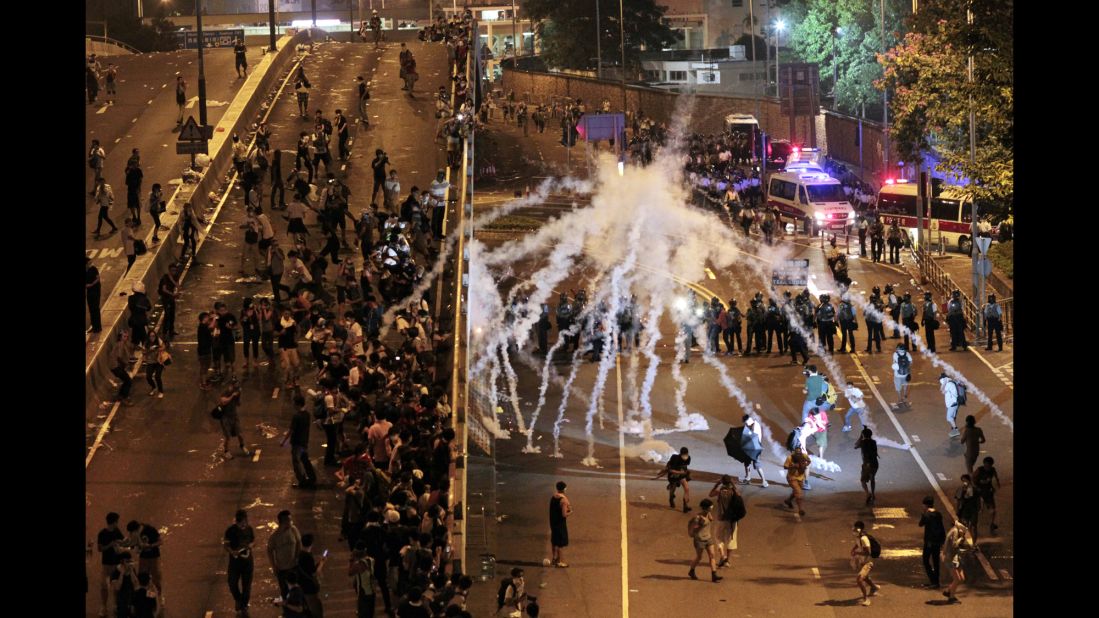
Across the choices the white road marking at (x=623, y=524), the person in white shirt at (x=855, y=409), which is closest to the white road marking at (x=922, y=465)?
the person in white shirt at (x=855, y=409)

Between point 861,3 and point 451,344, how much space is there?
54032 millimetres

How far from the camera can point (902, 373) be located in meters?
29.8

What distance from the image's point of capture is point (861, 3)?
A: 75938 mm

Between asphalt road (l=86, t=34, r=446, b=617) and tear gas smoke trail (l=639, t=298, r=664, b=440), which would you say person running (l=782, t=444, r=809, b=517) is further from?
asphalt road (l=86, t=34, r=446, b=617)

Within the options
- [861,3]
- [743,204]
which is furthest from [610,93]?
[743,204]

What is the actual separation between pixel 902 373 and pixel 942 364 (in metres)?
3.54

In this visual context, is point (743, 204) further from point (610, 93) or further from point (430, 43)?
point (610, 93)

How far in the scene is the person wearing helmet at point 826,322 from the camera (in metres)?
34.1

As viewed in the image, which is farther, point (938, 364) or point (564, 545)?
point (938, 364)

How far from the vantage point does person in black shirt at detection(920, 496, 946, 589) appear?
20578 mm

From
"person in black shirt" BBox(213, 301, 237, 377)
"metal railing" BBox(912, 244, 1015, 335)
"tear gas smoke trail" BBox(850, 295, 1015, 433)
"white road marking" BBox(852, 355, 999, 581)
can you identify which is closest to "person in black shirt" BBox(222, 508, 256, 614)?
"person in black shirt" BBox(213, 301, 237, 377)

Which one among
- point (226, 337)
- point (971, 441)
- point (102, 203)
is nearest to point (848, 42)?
point (102, 203)

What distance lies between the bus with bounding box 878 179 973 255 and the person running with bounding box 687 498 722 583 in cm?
2337
